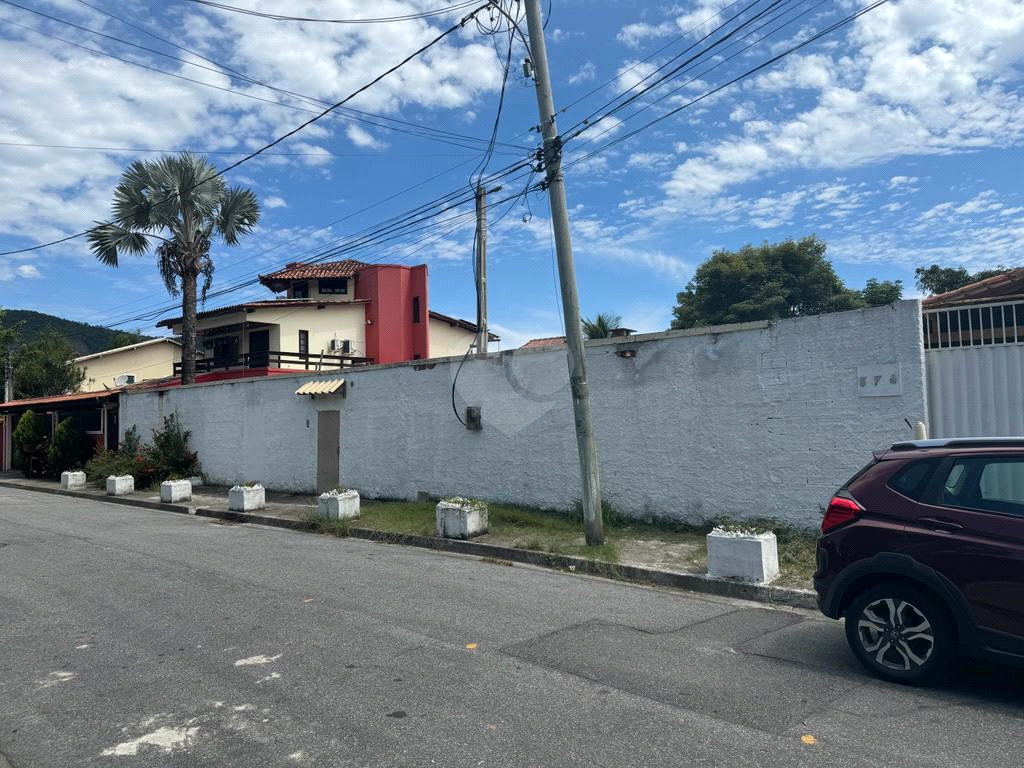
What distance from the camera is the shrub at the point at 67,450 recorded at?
25203mm

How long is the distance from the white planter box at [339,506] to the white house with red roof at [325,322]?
1952 centimetres

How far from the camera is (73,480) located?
2236 centimetres

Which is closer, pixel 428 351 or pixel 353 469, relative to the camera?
pixel 353 469

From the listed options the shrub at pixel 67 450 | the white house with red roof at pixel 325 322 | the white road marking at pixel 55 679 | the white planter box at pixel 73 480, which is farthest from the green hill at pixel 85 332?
the white road marking at pixel 55 679

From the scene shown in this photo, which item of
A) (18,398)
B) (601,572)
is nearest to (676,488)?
(601,572)

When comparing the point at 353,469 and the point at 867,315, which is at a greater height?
the point at 867,315

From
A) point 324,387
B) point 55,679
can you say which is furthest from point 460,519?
point 324,387

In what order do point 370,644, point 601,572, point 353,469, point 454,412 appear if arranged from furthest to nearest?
1. point 353,469
2. point 454,412
3. point 601,572
4. point 370,644

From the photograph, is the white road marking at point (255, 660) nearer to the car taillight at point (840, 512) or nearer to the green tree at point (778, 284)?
the car taillight at point (840, 512)

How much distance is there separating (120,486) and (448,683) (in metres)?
18.1

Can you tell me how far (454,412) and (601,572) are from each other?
20.1ft

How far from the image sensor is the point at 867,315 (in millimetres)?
9180

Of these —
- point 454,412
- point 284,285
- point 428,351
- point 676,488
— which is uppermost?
point 284,285

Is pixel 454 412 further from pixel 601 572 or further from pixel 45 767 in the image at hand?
pixel 45 767
